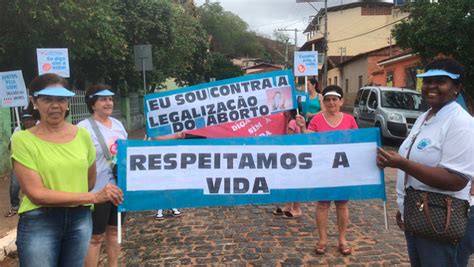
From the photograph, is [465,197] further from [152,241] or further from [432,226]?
[152,241]

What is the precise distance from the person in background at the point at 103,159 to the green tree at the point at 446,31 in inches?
447

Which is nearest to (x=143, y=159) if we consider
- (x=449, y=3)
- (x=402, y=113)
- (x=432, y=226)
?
(x=432, y=226)

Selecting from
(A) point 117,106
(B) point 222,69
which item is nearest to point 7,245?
(A) point 117,106

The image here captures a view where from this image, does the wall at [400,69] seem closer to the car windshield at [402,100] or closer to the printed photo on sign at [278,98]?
the car windshield at [402,100]

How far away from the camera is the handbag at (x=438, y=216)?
94.8 inches

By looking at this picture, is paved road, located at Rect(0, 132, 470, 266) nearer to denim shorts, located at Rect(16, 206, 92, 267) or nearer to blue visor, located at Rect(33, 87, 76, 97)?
denim shorts, located at Rect(16, 206, 92, 267)

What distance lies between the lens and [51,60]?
8719 millimetres

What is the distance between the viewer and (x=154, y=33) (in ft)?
63.8

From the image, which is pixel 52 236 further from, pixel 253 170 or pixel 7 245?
pixel 7 245

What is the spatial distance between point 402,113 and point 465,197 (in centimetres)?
1141

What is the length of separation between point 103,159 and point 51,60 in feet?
19.0

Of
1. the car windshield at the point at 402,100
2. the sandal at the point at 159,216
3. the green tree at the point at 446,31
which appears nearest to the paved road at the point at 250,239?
the sandal at the point at 159,216

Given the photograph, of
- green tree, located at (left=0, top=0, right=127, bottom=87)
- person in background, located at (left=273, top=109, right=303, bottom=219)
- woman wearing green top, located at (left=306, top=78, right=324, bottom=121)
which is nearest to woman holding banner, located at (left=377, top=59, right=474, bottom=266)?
person in background, located at (left=273, top=109, right=303, bottom=219)

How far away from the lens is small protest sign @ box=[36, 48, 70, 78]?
337 inches
